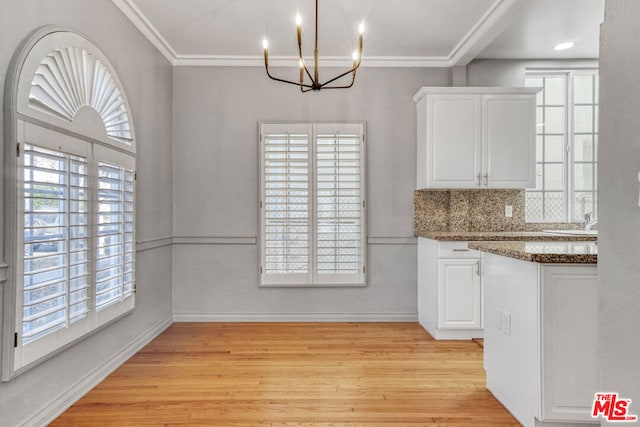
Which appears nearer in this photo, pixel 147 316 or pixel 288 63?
pixel 147 316

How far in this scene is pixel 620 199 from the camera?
3.10 feet

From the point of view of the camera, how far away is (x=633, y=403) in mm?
927

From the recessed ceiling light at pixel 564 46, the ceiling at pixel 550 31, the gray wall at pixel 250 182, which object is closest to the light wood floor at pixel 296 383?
the gray wall at pixel 250 182

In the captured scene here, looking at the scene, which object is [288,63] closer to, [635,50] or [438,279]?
[438,279]

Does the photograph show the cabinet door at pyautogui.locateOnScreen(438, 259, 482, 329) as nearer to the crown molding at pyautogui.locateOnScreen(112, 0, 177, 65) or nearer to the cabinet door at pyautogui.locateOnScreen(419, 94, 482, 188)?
the cabinet door at pyautogui.locateOnScreen(419, 94, 482, 188)

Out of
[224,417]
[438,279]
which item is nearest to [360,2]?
[438,279]

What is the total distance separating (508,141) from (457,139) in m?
0.49

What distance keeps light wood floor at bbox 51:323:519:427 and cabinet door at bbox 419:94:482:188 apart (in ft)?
5.02

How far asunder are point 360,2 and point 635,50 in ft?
8.99

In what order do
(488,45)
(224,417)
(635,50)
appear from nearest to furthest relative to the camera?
(635,50) → (224,417) → (488,45)

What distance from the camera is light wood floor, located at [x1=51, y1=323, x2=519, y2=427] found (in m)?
2.37

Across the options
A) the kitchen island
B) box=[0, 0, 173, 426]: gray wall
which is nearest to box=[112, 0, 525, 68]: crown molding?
box=[0, 0, 173, 426]: gray wall

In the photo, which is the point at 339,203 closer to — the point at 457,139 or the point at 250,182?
the point at 250,182

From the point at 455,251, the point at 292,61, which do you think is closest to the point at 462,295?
the point at 455,251
